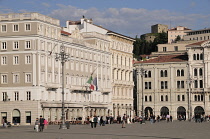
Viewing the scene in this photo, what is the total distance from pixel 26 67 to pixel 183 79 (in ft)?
185

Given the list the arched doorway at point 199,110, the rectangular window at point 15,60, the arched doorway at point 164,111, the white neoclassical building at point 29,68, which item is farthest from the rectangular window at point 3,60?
the arched doorway at point 199,110

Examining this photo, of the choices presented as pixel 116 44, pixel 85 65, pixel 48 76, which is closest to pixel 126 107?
pixel 116 44

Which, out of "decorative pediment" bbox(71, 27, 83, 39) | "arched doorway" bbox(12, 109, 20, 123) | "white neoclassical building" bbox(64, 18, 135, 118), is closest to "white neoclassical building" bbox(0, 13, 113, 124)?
"arched doorway" bbox(12, 109, 20, 123)

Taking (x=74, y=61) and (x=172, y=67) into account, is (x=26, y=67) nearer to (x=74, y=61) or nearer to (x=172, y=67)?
(x=74, y=61)

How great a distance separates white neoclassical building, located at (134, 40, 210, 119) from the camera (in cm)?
13775

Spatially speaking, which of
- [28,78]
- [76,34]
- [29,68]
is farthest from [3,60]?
[76,34]

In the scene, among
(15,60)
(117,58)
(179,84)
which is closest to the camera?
(15,60)

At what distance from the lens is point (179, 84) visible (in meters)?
141

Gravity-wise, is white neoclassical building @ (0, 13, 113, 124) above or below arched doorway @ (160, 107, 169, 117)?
above

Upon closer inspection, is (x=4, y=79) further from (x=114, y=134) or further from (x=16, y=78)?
(x=114, y=134)

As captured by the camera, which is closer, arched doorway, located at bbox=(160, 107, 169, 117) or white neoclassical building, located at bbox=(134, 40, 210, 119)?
white neoclassical building, located at bbox=(134, 40, 210, 119)

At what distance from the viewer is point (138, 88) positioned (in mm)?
145875

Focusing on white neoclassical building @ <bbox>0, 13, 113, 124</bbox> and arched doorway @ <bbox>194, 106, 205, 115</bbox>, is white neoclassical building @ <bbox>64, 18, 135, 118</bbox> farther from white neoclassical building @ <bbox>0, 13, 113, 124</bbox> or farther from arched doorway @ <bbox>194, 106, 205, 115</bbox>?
white neoclassical building @ <bbox>0, 13, 113, 124</bbox>

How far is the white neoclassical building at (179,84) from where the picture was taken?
138 metres
